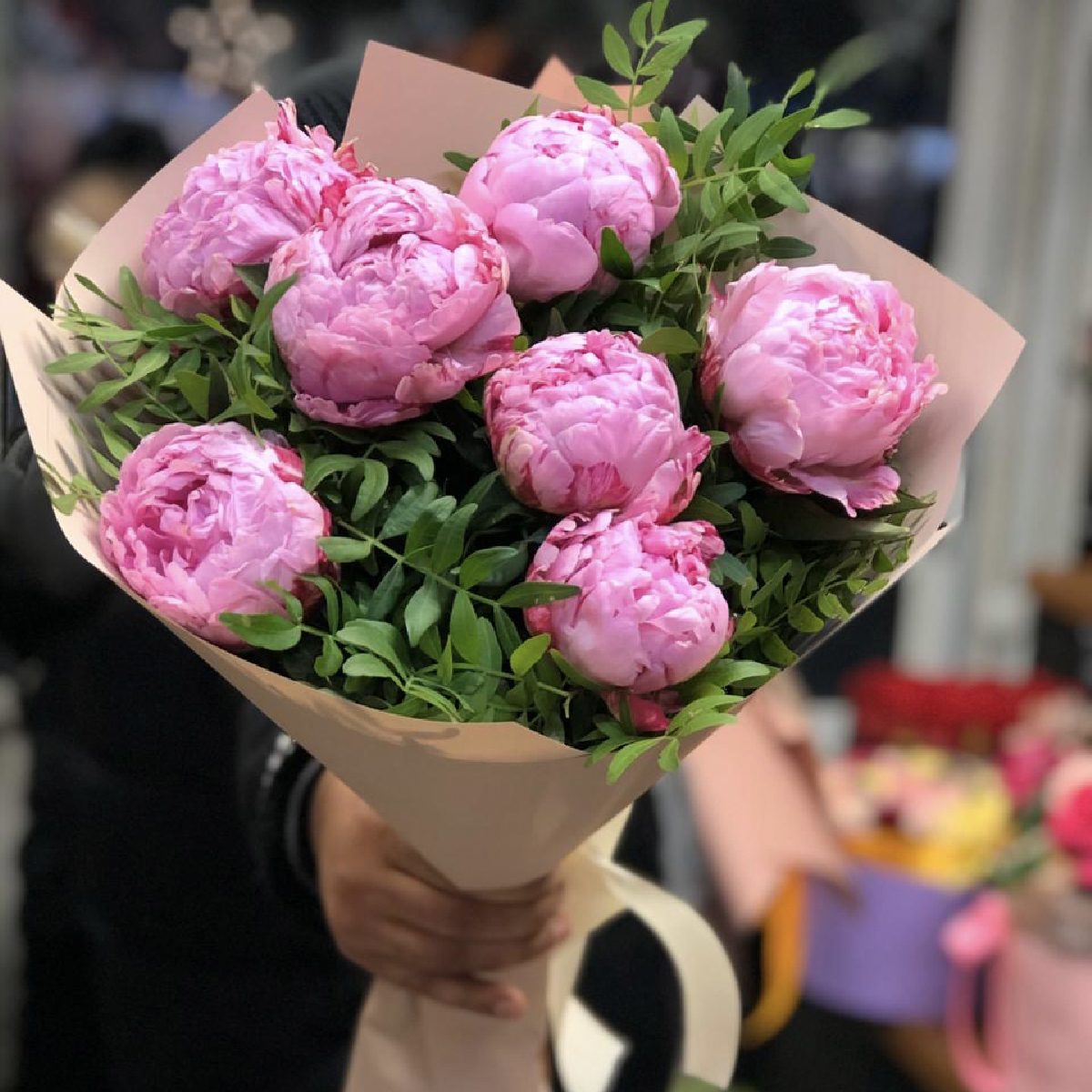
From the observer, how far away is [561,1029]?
0.72m

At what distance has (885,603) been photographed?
2965mm

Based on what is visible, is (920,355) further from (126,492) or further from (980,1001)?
(980,1001)

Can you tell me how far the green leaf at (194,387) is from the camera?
0.46 m

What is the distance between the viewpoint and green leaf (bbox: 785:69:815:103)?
48 centimetres

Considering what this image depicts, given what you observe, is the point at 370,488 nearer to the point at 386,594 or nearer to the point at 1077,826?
the point at 386,594

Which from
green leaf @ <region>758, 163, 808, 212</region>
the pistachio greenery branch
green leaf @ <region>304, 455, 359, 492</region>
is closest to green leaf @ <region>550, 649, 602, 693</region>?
the pistachio greenery branch

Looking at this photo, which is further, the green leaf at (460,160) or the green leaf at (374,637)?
the green leaf at (460,160)

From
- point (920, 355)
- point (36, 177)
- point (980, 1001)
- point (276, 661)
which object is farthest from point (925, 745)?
point (36, 177)

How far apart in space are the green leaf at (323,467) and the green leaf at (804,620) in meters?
0.18

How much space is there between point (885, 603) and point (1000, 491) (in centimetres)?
39

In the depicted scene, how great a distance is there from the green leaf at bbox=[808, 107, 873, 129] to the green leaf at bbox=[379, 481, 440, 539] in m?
0.22

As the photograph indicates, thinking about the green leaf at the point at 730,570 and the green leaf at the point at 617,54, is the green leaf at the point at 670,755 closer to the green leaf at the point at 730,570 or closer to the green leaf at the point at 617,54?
the green leaf at the point at 730,570

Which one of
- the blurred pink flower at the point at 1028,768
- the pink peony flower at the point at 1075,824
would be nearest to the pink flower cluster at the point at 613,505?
the pink peony flower at the point at 1075,824

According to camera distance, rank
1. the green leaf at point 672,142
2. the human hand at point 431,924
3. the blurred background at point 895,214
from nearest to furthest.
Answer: the green leaf at point 672,142
the human hand at point 431,924
the blurred background at point 895,214
